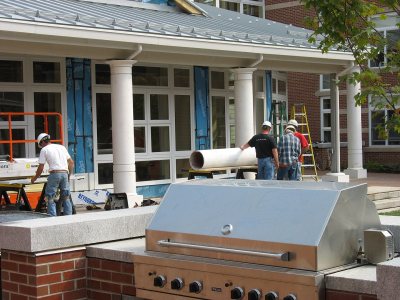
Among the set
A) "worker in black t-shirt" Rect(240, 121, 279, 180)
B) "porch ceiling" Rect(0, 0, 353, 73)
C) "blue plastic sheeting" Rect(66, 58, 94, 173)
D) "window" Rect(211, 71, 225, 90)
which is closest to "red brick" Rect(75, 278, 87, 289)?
"porch ceiling" Rect(0, 0, 353, 73)

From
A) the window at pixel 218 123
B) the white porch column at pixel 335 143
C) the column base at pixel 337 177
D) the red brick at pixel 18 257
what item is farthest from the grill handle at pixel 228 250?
the white porch column at pixel 335 143

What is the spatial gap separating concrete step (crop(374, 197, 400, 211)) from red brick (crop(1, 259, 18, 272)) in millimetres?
12098

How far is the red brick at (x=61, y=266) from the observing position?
4188 mm

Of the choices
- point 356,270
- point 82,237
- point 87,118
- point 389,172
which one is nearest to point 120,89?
point 87,118

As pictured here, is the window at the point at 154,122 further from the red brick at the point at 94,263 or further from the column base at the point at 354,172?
the red brick at the point at 94,263

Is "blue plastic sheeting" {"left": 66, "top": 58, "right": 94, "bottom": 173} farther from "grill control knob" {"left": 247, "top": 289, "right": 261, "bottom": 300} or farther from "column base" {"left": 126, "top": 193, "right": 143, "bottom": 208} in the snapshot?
"grill control knob" {"left": 247, "top": 289, "right": 261, "bottom": 300}

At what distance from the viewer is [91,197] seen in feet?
51.8

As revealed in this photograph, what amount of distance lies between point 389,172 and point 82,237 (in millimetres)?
23504

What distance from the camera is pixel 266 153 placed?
14531mm

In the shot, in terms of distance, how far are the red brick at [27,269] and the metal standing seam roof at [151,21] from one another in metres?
8.20

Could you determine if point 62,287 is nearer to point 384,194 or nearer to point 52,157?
point 52,157

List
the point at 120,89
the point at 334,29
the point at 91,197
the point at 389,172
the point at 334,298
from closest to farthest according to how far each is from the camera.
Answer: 1. the point at 334,298
2. the point at 334,29
3. the point at 120,89
4. the point at 91,197
5. the point at 389,172

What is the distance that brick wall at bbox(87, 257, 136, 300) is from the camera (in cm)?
412

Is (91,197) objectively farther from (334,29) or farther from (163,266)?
(163,266)
